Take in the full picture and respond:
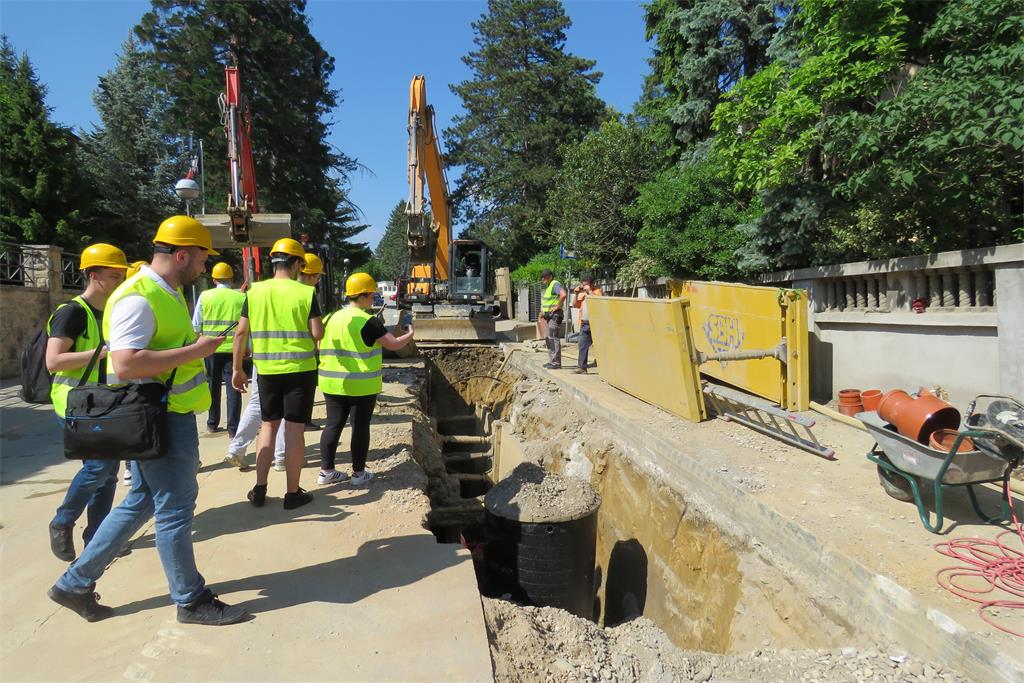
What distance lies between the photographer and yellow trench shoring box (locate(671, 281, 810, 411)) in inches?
232

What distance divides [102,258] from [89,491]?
4.34ft

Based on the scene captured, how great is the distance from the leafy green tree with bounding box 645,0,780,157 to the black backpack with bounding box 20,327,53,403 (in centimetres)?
1413

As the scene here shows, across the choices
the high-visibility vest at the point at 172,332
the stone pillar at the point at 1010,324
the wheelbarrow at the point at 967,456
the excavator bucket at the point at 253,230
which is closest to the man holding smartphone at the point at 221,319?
the excavator bucket at the point at 253,230

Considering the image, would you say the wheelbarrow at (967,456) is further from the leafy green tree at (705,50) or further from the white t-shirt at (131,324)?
the leafy green tree at (705,50)

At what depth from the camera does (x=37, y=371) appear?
11.1 ft

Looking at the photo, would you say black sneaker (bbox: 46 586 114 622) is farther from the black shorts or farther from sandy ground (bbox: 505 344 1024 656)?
sandy ground (bbox: 505 344 1024 656)

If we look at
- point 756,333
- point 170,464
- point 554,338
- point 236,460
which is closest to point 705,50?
point 554,338

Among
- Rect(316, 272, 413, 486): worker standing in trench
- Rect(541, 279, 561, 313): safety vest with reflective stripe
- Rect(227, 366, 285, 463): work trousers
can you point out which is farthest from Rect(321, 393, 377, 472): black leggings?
Rect(541, 279, 561, 313): safety vest with reflective stripe

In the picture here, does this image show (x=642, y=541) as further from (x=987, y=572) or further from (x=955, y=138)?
(x=955, y=138)

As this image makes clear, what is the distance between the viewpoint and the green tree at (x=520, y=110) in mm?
30953

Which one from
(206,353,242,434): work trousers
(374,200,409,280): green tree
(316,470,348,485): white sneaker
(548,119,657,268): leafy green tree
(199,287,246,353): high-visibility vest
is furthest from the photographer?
(374,200,409,280): green tree

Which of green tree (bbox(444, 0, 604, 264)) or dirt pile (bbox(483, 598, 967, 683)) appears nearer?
dirt pile (bbox(483, 598, 967, 683))

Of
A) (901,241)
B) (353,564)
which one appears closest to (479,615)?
(353,564)

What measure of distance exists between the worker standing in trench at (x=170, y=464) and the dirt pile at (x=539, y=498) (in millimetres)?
1902
